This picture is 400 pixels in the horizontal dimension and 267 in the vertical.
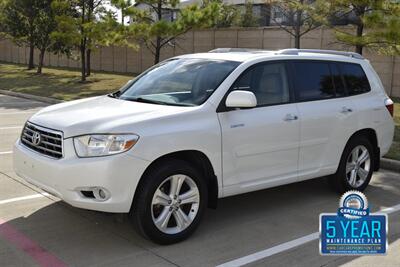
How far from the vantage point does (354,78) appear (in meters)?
6.54

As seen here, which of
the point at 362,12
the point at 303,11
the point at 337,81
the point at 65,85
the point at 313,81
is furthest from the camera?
the point at 65,85

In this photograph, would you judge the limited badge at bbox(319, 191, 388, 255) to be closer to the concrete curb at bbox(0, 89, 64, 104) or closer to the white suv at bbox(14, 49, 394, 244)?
the white suv at bbox(14, 49, 394, 244)

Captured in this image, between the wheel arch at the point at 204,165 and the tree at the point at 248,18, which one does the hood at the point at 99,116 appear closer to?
the wheel arch at the point at 204,165

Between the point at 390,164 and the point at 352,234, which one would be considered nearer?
the point at 352,234

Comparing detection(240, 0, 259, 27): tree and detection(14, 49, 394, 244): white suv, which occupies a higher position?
detection(240, 0, 259, 27): tree

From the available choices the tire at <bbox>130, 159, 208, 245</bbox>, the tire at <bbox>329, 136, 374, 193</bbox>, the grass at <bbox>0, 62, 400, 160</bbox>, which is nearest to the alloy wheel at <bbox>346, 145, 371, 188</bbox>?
the tire at <bbox>329, 136, 374, 193</bbox>

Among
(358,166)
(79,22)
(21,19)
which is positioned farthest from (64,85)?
(358,166)

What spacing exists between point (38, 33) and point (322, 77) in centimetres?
2323

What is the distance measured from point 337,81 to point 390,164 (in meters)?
2.31

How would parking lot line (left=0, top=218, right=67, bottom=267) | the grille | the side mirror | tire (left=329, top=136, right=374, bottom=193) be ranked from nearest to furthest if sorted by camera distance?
1. parking lot line (left=0, top=218, right=67, bottom=267)
2. the grille
3. the side mirror
4. tire (left=329, top=136, right=374, bottom=193)

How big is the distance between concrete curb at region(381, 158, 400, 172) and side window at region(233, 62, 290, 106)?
3070 millimetres

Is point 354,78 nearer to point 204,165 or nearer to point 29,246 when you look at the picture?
point 204,165

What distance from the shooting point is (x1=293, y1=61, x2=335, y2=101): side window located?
230 inches

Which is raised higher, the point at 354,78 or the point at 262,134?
the point at 354,78
